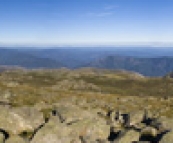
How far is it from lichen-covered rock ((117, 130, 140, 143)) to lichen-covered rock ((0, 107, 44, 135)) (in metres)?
12.0

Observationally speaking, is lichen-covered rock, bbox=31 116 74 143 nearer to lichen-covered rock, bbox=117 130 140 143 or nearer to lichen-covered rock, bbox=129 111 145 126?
lichen-covered rock, bbox=117 130 140 143

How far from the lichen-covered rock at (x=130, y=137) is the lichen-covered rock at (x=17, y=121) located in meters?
12.0

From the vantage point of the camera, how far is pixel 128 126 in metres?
42.3

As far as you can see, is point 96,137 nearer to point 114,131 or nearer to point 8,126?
point 114,131

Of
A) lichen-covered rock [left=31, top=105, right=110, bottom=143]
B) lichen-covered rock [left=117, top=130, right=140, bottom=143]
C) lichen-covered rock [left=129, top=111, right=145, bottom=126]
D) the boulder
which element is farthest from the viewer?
lichen-covered rock [left=129, top=111, right=145, bottom=126]

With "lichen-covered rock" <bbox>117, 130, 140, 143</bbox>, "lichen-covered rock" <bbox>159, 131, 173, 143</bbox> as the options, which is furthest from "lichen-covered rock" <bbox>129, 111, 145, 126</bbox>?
"lichen-covered rock" <bbox>159, 131, 173, 143</bbox>

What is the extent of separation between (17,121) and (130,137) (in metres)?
14.8

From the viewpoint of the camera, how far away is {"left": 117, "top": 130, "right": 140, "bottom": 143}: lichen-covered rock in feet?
104

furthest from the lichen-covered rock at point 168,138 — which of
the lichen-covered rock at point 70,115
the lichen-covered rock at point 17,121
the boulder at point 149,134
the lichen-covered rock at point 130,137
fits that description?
the lichen-covered rock at point 17,121

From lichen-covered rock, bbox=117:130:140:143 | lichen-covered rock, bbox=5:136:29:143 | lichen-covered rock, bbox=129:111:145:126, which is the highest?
lichen-covered rock, bbox=5:136:29:143

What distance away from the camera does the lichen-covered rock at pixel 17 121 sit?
33312 millimetres

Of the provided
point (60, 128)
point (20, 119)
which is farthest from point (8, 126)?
point (60, 128)

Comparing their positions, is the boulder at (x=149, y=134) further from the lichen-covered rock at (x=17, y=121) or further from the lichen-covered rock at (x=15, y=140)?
the lichen-covered rock at (x=15, y=140)

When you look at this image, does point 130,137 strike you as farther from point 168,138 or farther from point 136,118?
point 136,118
